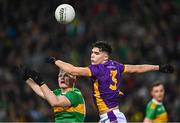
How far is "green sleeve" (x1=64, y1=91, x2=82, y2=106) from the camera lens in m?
8.82

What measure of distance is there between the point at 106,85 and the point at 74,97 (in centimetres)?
67

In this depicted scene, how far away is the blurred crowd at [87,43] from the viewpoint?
51.2 ft

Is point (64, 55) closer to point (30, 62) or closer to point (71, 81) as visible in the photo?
point (30, 62)

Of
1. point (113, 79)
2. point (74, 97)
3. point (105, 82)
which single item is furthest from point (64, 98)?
point (113, 79)

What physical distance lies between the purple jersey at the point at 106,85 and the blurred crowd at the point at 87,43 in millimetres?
5816

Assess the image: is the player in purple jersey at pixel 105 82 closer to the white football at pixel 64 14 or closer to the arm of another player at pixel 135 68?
the arm of another player at pixel 135 68

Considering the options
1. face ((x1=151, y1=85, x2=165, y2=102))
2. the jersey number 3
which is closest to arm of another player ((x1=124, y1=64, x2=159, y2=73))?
the jersey number 3

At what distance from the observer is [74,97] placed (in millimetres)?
8867

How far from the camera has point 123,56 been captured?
54.7 ft

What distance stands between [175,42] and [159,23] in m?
0.74

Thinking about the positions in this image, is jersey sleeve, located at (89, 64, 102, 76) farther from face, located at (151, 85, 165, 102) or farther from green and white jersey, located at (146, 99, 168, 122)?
face, located at (151, 85, 165, 102)

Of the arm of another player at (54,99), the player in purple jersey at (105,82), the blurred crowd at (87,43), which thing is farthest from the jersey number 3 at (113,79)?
the blurred crowd at (87,43)

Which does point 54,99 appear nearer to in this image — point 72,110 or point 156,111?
point 72,110

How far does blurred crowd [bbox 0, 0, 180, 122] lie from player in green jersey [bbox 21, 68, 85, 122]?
601cm
